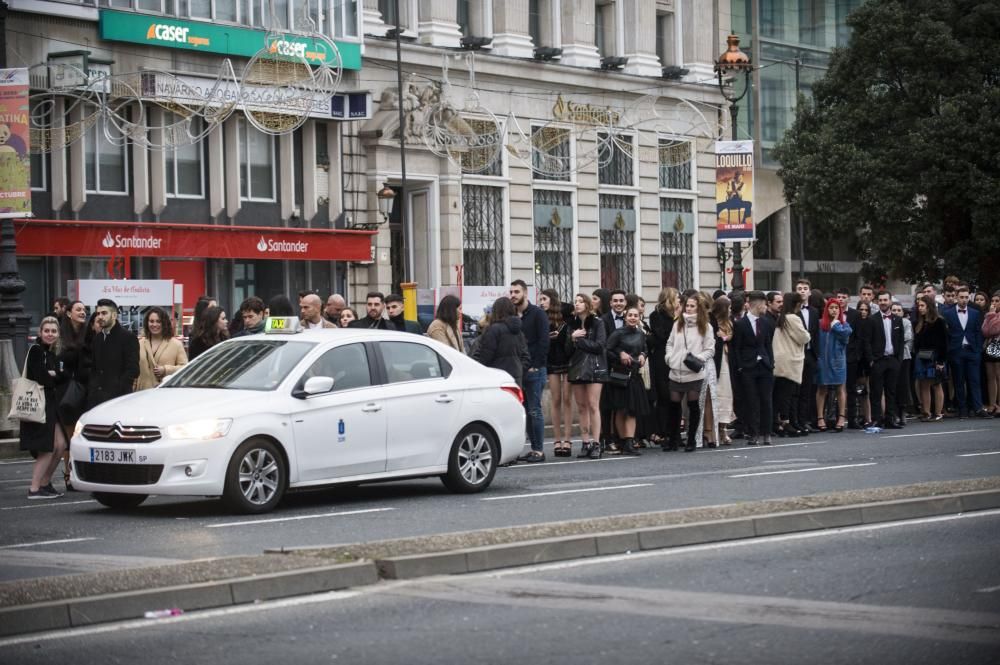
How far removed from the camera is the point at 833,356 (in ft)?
79.3

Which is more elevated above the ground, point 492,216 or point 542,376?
point 492,216

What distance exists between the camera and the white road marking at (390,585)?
28.6 ft

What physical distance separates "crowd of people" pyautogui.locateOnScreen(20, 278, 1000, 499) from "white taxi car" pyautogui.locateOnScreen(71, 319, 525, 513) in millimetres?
1842

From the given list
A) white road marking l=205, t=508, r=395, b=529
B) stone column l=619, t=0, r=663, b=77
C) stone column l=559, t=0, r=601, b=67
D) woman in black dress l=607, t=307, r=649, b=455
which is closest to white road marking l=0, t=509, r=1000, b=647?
white road marking l=205, t=508, r=395, b=529

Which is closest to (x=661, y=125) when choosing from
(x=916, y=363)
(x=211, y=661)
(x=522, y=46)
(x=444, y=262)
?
(x=522, y=46)

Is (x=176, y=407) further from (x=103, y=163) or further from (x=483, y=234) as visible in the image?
(x=483, y=234)

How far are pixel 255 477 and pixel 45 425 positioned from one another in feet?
9.80

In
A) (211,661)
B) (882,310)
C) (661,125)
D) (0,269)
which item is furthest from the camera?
(661,125)

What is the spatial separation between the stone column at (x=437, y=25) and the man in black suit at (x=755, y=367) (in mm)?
→ 22609

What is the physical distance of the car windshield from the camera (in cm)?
1462

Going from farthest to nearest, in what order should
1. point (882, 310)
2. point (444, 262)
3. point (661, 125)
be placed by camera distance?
point (661, 125) < point (444, 262) < point (882, 310)

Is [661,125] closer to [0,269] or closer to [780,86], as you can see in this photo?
[780,86]

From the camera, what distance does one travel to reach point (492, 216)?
45.4 m

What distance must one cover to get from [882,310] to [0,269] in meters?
13.3
